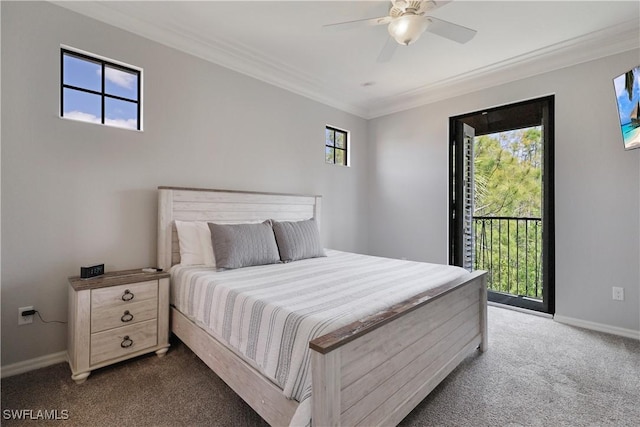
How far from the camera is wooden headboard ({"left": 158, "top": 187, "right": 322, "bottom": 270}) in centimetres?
253

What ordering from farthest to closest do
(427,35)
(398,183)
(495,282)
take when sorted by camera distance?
(398,183) < (495,282) < (427,35)

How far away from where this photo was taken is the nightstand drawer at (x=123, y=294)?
1957mm

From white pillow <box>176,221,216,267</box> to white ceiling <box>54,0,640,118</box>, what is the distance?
65.9 inches

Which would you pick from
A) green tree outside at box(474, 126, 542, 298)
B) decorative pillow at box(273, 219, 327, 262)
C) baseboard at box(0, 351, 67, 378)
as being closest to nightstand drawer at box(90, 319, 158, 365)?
baseboard at box(0, 351, 67, 378)

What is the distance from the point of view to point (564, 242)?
2.98 meters

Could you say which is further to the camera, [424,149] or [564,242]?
[424,149]

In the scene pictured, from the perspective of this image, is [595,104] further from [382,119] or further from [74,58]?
[74,58]

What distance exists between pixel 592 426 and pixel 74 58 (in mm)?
4097

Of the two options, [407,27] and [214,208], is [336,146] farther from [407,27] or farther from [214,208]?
[407,27]

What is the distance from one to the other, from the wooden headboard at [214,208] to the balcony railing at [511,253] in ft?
8.16

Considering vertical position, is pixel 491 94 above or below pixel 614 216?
above

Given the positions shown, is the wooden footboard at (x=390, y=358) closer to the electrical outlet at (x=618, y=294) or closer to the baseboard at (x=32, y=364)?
the electrical outlet at (x=618, y=294)

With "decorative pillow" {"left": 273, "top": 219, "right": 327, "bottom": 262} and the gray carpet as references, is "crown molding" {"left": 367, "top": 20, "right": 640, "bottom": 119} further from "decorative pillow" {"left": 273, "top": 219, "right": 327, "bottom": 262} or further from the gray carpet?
the gray carpet

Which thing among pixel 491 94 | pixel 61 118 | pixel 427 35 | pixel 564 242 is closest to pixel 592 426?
pixel 564 242
